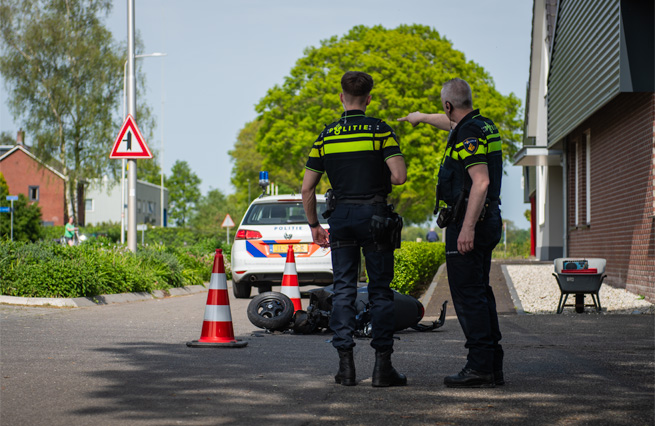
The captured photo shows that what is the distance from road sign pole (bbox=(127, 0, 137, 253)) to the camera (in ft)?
53.9

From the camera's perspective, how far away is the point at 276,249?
13.9 m

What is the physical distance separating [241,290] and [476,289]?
31.5ft

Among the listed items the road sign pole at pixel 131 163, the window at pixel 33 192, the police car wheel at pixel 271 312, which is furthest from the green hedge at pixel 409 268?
the window at pixel 33 192

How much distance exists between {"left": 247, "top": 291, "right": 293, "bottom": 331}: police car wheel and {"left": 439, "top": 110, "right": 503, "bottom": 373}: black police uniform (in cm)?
359

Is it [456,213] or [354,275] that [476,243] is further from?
[354,275]

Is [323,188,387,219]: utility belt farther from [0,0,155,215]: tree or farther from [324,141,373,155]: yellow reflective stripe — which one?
[0,0,155,215]: tree

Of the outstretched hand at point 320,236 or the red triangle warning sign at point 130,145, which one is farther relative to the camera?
the red triangle warning sign at point 130,145

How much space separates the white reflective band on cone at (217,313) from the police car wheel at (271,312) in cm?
119

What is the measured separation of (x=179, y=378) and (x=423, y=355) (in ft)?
7.47

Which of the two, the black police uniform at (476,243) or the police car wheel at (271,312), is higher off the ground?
the black police uniform at (476,243)

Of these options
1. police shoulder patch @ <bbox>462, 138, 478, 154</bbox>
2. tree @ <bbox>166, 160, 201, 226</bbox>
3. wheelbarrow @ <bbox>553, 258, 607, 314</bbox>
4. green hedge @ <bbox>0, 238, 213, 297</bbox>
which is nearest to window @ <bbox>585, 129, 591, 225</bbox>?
wheelbarrow @ <bbox>553, 258, 607, 314</bbox>

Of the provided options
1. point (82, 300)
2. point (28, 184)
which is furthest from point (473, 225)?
point (28, 184)

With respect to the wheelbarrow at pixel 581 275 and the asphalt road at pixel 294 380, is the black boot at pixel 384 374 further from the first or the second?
the wheelbarrow at pixel 581 275

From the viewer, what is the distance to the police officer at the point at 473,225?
5.46 m
